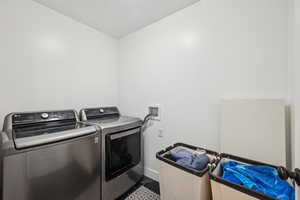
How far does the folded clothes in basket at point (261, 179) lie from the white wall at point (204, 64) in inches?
17.6

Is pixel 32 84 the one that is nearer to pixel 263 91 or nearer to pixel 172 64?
pixel 172 64

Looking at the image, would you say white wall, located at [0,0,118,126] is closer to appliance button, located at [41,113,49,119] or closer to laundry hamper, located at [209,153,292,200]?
appliance button, located at [41,113,49,119]

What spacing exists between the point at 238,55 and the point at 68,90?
7.06 ft

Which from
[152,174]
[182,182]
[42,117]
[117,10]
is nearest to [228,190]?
[182,182]

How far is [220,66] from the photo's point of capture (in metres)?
1.33

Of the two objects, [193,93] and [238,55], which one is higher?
[238,55]

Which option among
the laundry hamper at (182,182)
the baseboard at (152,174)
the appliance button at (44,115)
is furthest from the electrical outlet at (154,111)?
the appliance button at (44,115)

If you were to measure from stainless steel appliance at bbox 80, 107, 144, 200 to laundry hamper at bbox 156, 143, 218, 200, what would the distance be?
0.58 metres

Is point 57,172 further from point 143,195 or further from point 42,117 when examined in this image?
point 143,195

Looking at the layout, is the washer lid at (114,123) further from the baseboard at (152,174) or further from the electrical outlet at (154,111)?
the baseboard at (152,174)

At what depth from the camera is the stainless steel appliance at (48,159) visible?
2.86 feet

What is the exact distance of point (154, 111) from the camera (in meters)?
1.92

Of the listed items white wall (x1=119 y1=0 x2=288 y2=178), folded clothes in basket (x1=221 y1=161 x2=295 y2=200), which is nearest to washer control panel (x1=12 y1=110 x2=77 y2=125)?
white wall (x1=119 y1=0 x2=288 y2=178)

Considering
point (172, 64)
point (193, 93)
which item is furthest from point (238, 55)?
point (172, 64)
